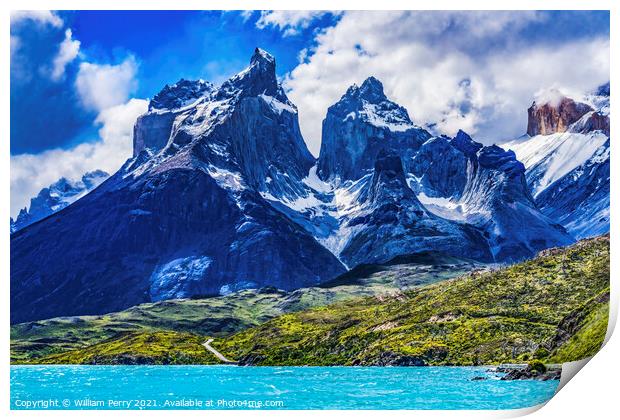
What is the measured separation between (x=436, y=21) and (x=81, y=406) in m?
102

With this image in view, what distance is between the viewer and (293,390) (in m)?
130

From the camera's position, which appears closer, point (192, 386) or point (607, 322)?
point (607, 322)

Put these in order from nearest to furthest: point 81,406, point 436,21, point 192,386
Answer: point 81,406 < point 192,386 < point 436,21

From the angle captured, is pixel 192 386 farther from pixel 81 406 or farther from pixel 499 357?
pixel 499 357

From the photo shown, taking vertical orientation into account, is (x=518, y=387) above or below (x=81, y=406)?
below

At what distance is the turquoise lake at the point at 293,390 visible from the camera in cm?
11269

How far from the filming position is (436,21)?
175m

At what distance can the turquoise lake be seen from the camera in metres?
113
